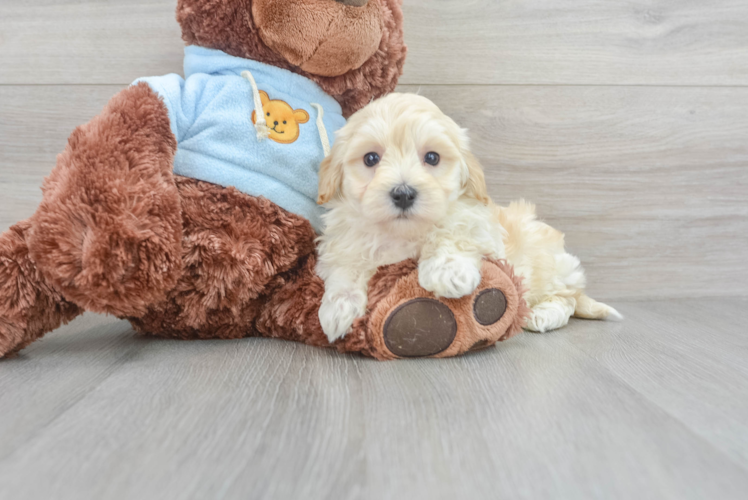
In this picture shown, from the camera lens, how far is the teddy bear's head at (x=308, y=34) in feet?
3.63

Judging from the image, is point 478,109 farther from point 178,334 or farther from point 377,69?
point 178,334

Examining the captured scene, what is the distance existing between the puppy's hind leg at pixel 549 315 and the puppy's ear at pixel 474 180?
374mm

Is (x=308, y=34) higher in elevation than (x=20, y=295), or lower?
higher

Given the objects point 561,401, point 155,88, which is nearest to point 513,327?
point 561,401

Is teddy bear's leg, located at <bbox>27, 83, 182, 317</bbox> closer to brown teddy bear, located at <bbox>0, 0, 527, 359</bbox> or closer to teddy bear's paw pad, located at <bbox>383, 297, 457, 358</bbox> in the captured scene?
brown teddy bear, located at <bbox>0, 0, 527, 359</bbox>

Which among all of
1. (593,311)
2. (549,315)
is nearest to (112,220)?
(549,315)

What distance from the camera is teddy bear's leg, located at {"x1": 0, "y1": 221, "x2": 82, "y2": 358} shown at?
1.00m

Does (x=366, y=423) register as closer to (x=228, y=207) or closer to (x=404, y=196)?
(x=404, y=196)

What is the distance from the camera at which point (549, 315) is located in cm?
135

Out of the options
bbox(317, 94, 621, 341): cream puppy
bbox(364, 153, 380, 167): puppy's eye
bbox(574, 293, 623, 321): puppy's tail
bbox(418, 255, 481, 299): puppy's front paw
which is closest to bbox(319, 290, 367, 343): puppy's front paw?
bbox(317, 94, 621, 341): cream puppy

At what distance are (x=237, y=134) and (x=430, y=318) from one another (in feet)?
1.88

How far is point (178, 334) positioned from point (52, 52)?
3.32 ft

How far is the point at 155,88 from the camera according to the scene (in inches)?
43.7

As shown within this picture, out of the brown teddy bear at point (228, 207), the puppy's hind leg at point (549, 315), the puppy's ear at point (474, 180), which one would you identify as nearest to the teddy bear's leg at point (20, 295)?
the brown teddy bear at point (228, 207)
